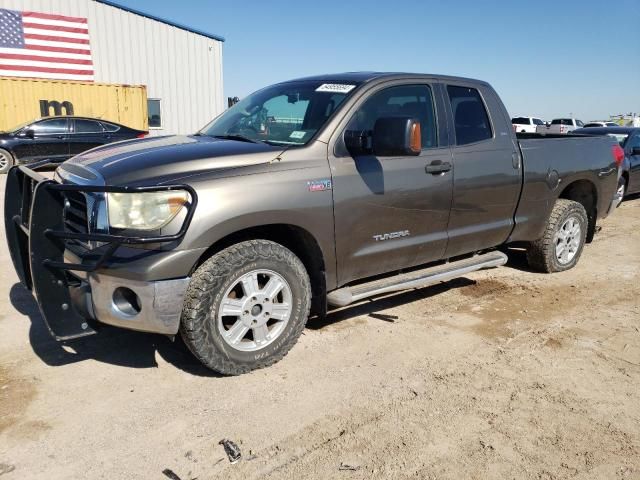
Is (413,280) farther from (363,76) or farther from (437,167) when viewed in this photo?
(363,76)

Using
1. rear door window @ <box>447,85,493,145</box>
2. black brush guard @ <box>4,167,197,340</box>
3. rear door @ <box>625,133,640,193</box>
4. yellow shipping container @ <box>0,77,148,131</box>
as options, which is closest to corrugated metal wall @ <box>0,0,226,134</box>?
yellow shipping container @ <box>0,77,148,131</box>

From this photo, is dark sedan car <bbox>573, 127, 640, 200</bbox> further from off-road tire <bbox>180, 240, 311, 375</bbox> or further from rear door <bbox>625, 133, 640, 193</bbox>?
off-road tire <bbox>180, 240, 311, 375</bbox>

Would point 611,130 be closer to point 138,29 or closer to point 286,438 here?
point 286,438

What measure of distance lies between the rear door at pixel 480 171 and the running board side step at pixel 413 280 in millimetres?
109

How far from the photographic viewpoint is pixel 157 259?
2.91 m

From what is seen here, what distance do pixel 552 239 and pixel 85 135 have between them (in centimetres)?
1129

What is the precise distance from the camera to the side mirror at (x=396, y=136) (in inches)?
139

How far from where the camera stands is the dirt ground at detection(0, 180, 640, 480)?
2.58m

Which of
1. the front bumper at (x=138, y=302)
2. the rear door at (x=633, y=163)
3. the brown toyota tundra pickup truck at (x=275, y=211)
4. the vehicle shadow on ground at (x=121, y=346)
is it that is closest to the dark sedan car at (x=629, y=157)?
the rear door at (x=633, y=163)

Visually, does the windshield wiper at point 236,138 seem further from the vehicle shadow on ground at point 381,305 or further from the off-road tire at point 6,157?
the off-road tire at point 6,157

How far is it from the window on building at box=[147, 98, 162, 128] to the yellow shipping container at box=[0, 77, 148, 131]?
3.83 ft

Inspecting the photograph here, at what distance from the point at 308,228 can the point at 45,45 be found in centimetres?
1949

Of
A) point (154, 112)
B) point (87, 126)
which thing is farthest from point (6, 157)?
point (154, 112)

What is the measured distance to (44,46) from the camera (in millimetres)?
19156
